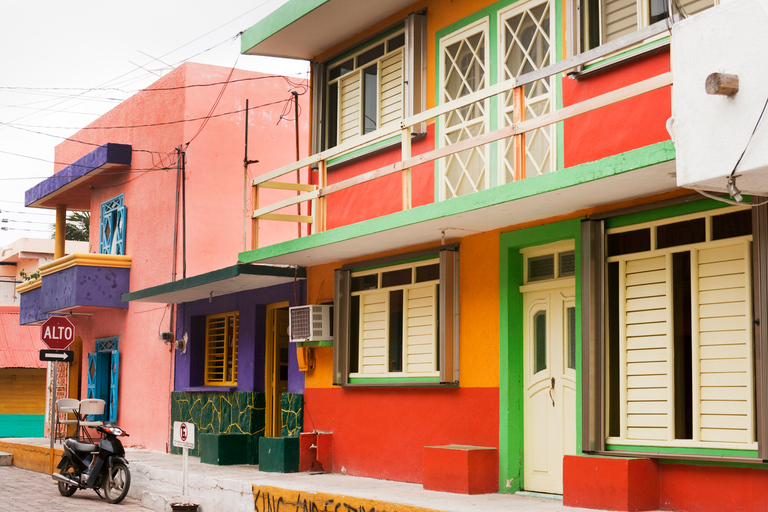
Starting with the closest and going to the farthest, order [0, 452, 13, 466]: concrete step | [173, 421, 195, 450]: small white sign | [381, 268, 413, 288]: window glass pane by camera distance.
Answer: [173, 421, 195, 450]: small white sign
[381, 268, 413, 288]: window glass pane
[0, 452, 13, 466]: concrete step

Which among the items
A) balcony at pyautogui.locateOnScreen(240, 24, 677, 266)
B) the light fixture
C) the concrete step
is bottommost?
the concrete step

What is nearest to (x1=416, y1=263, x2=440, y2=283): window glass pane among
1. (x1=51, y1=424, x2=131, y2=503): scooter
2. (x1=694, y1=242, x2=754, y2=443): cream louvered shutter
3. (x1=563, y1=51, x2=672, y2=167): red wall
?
(x1=563, y1=51, x2=672, y2=167): red wall

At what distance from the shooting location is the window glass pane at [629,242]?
26.5ft

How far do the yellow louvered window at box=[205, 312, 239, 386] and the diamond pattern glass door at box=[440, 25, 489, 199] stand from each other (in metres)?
5.88

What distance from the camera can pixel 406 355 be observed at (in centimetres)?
1096

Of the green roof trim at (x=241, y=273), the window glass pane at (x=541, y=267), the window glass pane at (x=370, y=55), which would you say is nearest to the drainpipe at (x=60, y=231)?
the green roof trim at (x=241, y=273)

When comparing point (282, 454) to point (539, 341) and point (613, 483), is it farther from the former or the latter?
point (613, 483)

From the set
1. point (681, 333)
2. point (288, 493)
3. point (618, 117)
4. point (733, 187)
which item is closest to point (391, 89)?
point (618, 117)

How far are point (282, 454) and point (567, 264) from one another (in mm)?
4976

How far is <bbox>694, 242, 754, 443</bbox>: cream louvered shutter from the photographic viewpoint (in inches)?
279

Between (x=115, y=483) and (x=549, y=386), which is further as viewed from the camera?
(x=115, y=483)

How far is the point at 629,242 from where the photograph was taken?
8211 mm

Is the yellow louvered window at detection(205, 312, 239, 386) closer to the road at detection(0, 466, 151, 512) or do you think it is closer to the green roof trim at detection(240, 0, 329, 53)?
the road at detection(0, 466, 151, 512)

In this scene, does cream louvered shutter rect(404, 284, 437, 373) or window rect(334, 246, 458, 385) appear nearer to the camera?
window rect(334, 246, 458, 385)
